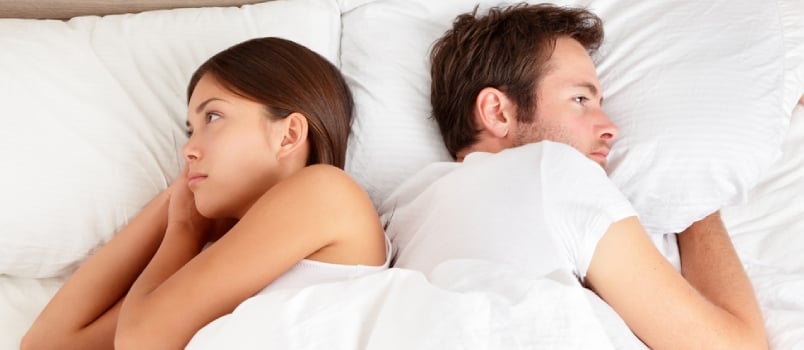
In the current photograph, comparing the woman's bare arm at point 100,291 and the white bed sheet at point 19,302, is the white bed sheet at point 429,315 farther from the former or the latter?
the white bed sheet at point 19,302

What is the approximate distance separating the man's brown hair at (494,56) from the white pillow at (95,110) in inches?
10.3

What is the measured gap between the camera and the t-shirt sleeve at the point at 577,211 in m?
1.05

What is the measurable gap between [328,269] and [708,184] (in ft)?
2.13

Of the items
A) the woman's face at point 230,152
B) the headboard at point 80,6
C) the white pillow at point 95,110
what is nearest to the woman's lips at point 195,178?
the woman's face at point 230,152

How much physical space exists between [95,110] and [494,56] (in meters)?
0.70

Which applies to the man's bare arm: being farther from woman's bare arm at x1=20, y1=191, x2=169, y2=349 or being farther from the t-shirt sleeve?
woman's bare arm at x1=20, y1=191, x2=169, y2=349

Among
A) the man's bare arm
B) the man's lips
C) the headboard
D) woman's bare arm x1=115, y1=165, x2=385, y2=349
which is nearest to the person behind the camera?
woman's bare arm x1=115, y1=165, x2=385, y2=349

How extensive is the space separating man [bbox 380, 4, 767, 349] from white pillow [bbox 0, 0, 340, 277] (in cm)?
35

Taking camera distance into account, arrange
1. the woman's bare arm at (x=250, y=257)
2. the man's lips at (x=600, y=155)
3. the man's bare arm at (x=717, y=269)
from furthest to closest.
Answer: the man's lips at (x=600, y=155) → the man's bare arm at (x=717, y=269) → the woman's bare arm at (x=250, y=257)

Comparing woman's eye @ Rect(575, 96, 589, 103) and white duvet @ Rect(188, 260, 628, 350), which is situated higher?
woman's eye @ Rect(575, 96, 589, 103)

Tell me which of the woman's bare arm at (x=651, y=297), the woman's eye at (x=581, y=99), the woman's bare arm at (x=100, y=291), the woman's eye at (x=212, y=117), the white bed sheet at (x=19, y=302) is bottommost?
the white bed sheet at (x=19, y=302)

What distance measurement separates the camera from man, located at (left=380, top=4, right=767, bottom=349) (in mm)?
1059

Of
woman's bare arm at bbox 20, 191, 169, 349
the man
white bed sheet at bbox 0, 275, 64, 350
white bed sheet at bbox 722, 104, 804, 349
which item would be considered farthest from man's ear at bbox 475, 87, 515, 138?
white bed sheet at bbox 0, 275, 64, 350

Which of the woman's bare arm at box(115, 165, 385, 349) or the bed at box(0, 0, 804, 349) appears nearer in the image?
the woman's bare arm at box(115, 165, 385, 349)
